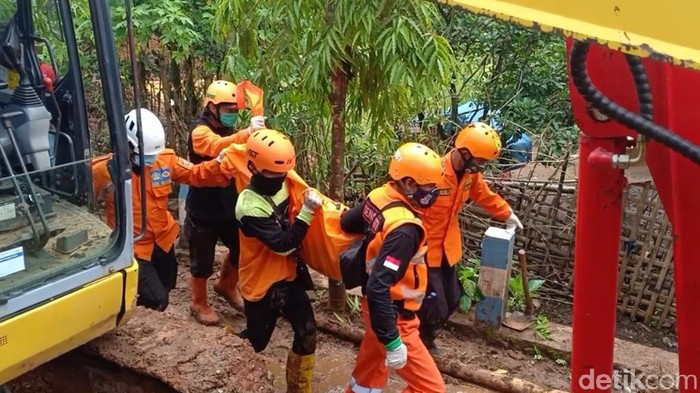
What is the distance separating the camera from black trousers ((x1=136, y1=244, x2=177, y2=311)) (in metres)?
4.63

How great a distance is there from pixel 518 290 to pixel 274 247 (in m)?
2.87

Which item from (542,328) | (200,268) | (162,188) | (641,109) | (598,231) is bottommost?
(542,328)

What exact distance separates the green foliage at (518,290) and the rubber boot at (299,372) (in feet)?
7.01

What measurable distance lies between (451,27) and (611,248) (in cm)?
676

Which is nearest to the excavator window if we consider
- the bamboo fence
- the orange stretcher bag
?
the orange stretcher bag

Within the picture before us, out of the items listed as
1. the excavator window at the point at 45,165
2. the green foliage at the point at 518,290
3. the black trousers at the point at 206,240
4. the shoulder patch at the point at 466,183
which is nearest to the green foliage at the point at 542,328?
the green foliage at the point at 518,290

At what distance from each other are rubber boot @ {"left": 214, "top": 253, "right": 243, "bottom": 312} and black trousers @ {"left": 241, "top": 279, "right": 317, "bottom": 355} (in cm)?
137

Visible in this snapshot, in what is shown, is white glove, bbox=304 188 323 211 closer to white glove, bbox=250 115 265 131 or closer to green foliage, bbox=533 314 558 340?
white glove, bbox=250 115 265 131

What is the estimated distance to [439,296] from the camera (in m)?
4.79

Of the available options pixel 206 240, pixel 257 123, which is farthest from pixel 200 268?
pixel 257 123

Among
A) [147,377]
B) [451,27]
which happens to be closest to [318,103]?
[147,377]

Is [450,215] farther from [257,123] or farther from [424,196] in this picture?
[257,123]

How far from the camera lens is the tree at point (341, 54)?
14.3ft

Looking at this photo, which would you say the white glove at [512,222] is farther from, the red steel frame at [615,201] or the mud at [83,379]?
the red steel frame at [615,201]
